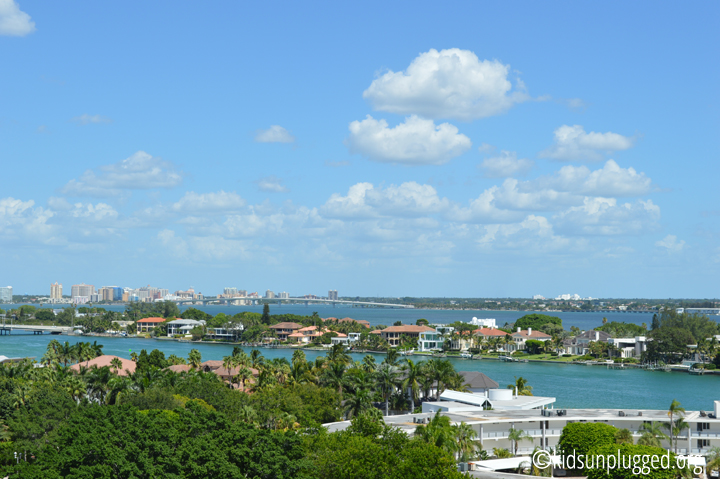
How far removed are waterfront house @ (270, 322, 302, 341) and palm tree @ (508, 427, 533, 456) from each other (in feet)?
471

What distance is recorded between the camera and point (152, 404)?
169ft

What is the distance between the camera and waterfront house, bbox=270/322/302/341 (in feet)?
638

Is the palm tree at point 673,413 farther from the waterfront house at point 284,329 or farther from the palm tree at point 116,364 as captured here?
the waterfront house at point 284,329

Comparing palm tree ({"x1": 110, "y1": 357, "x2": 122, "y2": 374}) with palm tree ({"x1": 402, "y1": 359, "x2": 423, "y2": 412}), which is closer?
palm tree ({"x1": 402, "y1": 359, "x2": 423, "y2": 412})

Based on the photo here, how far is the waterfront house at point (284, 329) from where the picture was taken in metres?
194

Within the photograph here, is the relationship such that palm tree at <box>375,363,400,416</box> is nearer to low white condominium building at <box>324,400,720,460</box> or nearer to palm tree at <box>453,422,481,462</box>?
low white condominium building at <box>324,400,720,460</box>

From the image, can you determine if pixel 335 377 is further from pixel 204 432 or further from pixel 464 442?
pixel 204 432

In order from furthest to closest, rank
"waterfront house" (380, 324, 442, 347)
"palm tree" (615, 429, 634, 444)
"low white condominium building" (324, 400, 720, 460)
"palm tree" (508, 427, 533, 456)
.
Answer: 1. "waterfront house" (380, 324, 442, 347)
2. "low white condominium building" (324, 400, 720, 460)
3. "palm tree" (508, 427, 533, 456)
4. "palm tree" (615, 429, 634, 444)

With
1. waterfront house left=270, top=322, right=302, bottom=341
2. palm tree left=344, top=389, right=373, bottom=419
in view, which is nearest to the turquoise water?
waterfront house left=270, top=322, right=302, bottom=341

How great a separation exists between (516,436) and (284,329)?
492ft

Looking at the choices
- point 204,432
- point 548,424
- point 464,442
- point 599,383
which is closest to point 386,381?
point 548,424

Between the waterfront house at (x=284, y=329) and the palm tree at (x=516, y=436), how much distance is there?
144m

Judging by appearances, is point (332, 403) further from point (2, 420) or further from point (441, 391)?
point (2, 420)

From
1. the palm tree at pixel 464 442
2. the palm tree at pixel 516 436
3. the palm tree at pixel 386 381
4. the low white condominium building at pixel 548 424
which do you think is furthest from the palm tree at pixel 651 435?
the palm tree at pixel 386 381
